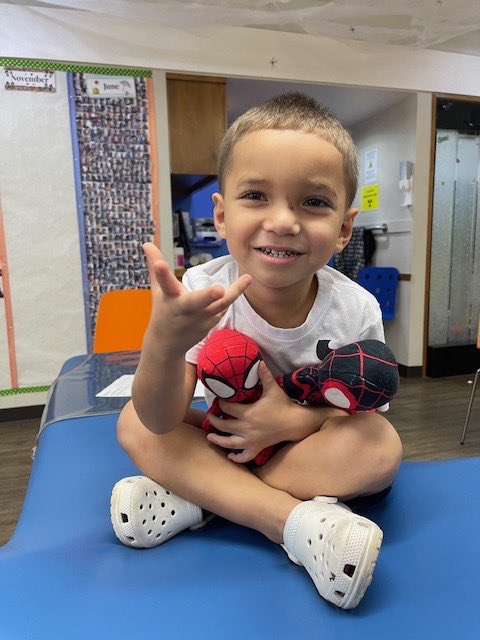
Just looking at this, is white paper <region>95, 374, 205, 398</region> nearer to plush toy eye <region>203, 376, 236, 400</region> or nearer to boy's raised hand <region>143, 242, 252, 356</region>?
plush toy eye <region>203, 376, 236, 400</region>

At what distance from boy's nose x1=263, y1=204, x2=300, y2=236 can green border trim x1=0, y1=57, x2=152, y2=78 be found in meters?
2.21

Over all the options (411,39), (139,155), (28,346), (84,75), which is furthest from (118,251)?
(411,39)

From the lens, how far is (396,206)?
128 inches

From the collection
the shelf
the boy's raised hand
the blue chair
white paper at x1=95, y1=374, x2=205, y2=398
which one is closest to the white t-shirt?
the boy's raised hand

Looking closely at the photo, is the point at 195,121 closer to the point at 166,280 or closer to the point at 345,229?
the point at 345,229

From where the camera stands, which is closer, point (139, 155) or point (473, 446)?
point (473, 446)

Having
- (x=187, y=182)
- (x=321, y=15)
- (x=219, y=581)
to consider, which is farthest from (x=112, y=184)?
(x=219, y=581)

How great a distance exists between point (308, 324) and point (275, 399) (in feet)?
0.46

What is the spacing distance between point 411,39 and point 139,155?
1.73 metres

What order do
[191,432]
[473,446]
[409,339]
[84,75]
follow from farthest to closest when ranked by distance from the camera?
[409,339] → [84,75] → [473,446] → [191,432]

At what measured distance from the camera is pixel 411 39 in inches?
106

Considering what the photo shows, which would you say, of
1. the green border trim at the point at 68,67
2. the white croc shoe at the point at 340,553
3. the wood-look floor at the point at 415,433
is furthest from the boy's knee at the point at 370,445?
the green border trim at the point at 68,67

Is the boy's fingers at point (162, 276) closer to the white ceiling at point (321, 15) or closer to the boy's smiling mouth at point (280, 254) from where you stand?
the boy's smiling mouth at point (280, 254)

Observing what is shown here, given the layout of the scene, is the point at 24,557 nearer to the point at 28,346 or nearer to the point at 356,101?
the point at 28,346
